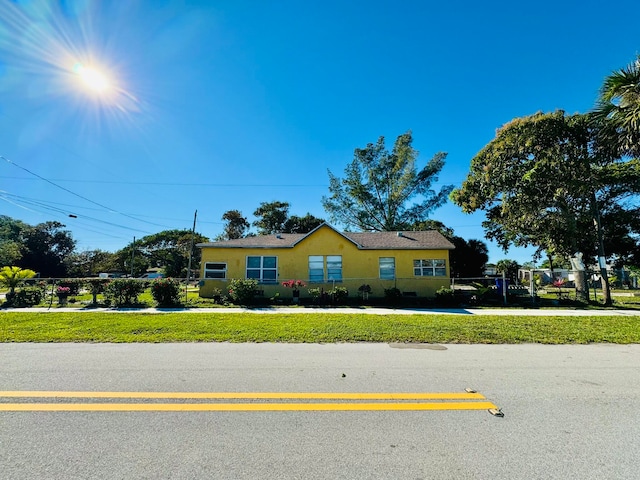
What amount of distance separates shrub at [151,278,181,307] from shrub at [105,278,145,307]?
88 centimetres

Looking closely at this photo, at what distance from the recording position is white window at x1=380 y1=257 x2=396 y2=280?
63.2ft

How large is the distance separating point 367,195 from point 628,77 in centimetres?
2594

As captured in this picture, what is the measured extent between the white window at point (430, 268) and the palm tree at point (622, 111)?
9964mm

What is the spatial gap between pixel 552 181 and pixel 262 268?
17014 mm

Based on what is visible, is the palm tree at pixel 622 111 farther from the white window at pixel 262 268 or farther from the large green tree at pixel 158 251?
the large green tree at pixel 158 251

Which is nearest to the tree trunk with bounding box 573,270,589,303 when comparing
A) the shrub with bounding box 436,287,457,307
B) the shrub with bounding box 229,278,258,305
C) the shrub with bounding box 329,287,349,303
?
the shrub with bounding box 436,287,457,307

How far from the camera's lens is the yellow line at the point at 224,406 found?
3441 millimetres

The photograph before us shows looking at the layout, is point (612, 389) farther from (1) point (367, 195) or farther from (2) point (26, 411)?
(1) point (367, 195)

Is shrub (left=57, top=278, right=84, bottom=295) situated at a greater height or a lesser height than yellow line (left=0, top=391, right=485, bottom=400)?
greater

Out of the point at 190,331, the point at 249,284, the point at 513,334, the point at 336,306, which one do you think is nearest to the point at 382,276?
the point at 336,306

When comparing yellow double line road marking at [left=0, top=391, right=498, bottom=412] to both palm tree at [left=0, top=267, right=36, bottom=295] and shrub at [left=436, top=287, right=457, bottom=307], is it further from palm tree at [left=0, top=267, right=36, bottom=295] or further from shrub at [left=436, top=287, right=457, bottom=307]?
palm tree at [left=0, top=267, right=36, bottom=295]

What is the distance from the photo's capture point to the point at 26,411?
3359 mm

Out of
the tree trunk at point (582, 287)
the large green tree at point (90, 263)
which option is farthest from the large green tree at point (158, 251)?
the tree trunk at point (582, 287)

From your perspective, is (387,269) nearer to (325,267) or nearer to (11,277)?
(325,267)
